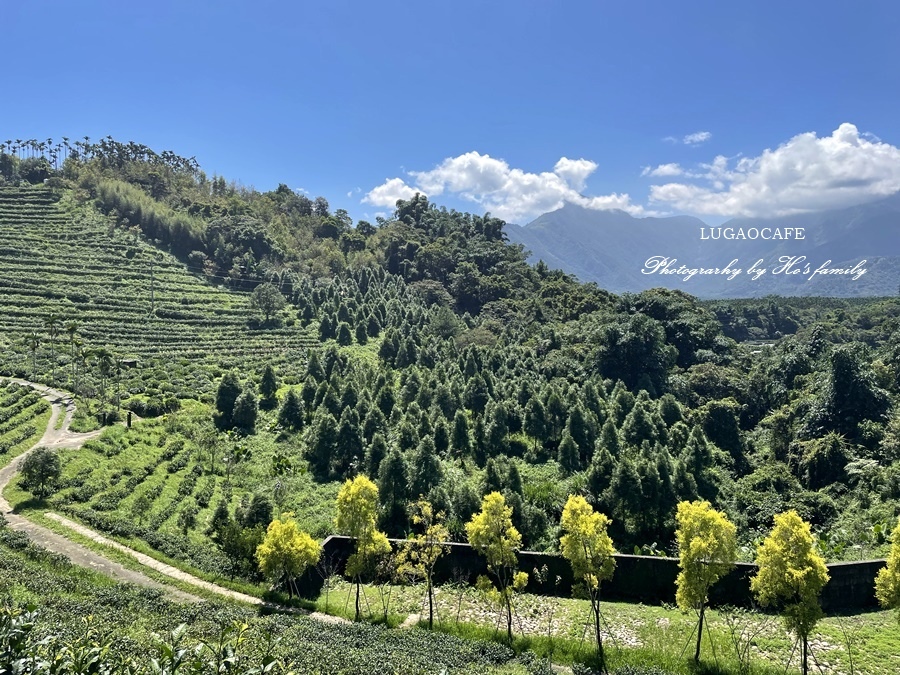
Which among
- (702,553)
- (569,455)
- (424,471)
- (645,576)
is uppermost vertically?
(702,553)

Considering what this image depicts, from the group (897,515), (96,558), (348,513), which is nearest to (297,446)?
(96,558)

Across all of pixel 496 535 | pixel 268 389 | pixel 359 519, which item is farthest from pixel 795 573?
pixel 268 389

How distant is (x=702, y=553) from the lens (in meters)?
17.0

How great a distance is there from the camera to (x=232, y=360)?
209ft

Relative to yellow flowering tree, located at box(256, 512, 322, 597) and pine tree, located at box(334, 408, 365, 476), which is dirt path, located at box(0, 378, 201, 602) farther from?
pine tree, located at box(334, 408, 365, 476)

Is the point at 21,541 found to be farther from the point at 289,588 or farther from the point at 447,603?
the point at 447,603

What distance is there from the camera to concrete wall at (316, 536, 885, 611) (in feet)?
70.0

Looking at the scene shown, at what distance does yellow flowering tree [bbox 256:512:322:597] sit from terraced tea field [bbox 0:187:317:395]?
1411 inches

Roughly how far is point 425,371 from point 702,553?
4041 cm

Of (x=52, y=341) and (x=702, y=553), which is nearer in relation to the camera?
(x=702, y=553)

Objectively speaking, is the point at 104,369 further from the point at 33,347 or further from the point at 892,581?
the point at 892,581

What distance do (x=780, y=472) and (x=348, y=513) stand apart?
33.9m

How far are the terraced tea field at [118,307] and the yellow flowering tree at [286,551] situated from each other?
118 feet

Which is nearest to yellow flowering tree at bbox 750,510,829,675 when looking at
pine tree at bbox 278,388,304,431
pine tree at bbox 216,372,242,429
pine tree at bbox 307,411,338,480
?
pine tree at bbox 307,411,338,480
